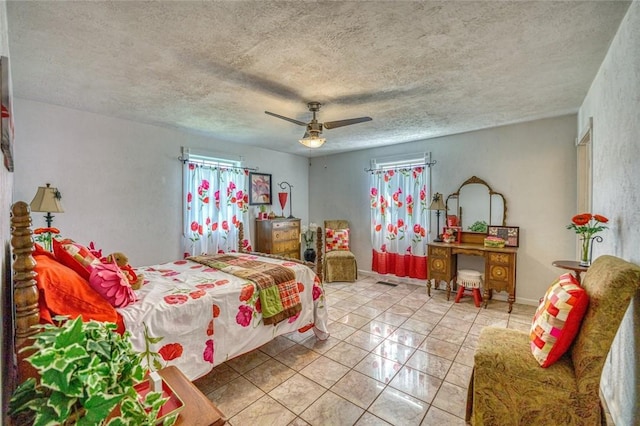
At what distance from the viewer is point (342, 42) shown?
5.96ft

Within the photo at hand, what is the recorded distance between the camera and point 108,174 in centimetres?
333

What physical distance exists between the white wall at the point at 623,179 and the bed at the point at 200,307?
2.10m

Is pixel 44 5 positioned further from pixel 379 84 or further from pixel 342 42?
pixel 379 84

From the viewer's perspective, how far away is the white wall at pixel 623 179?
4.88 feet

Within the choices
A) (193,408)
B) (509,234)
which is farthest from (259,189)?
(193,408)

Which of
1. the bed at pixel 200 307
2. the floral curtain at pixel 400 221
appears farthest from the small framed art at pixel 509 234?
the bed at pixel 200 307

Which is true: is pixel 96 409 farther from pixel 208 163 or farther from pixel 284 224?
pixel 284 224

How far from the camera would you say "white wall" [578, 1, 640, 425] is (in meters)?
1.49

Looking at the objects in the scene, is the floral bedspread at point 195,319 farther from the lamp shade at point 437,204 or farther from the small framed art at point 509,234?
the small framed art at point 509,234

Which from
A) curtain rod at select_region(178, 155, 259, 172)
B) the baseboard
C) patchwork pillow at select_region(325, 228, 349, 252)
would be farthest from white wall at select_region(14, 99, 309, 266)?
the baseboard

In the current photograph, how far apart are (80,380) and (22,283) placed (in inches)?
31.4

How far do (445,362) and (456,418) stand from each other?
0.67 metres

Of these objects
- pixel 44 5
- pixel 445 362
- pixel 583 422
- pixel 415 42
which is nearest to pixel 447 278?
pixel 445 362

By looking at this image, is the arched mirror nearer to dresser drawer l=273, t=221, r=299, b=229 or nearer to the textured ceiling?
the textured ceiling
